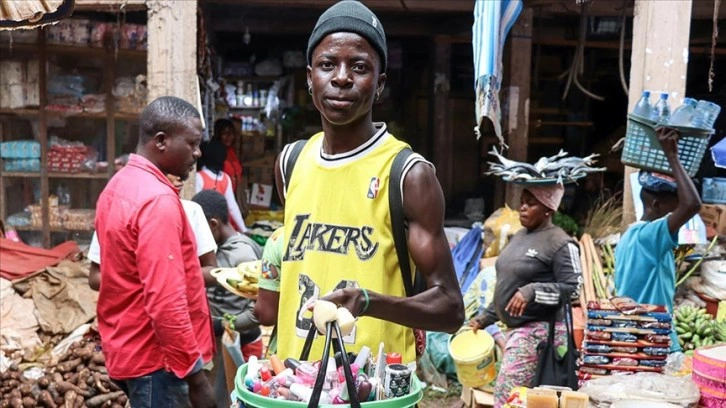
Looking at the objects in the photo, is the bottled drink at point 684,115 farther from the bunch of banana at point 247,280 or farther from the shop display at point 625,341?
the bunch of banana at point 247,280

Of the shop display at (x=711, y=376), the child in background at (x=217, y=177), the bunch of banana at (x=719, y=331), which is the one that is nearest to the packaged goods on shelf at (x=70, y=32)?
the child in background at (x=217, y=177)

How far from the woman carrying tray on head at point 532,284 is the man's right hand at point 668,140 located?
683mm

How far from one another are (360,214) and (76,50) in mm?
6976

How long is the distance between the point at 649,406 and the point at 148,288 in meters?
2.10

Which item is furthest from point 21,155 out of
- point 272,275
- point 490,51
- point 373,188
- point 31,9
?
point 373,188

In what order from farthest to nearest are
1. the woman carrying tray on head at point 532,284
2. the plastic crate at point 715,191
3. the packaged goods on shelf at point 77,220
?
1. the packaged goods on shelf at point 77,220
2. the plastic crate at point 715,191
3. the woman carrying tray on head at point 532,284

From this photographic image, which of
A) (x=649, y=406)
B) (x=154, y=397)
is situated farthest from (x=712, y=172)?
(x=154, y=397)

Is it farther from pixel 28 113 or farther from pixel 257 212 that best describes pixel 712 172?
pixel 28 113

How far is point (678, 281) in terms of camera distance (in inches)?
265

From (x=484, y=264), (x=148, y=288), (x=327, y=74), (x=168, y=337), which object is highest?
(x=327, y=74)

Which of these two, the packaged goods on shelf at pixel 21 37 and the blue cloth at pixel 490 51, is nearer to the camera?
the blue cloth at pixel 490 51

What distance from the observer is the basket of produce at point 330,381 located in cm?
172

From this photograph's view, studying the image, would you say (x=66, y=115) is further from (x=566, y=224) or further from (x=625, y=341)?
(x=625, y=341)

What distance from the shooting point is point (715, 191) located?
24.8ft
